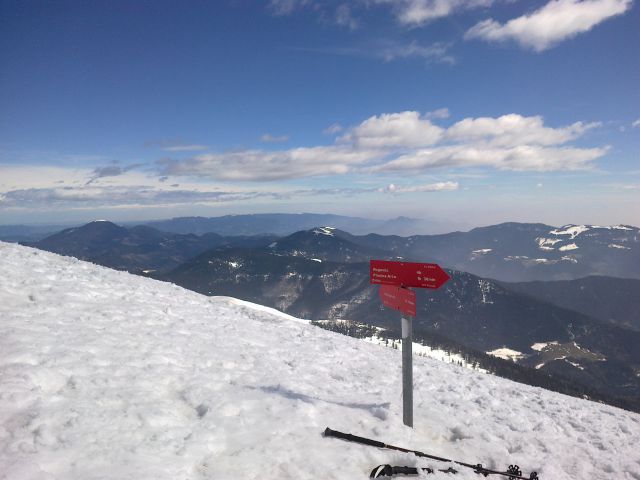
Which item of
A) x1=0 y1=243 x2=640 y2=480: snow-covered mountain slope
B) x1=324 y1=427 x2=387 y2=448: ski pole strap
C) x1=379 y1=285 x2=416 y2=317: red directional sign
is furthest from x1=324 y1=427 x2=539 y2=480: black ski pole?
x1=379 y1=285 x2=416 y2=317: red directional sign

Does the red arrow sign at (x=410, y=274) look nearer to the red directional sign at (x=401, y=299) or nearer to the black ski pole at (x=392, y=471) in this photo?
the red directional sign at (x=401, y=299)

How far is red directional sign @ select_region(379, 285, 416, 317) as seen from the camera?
30.7ft

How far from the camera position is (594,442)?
11922 millimetres

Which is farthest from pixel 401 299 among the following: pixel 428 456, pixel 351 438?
pixel 428 456


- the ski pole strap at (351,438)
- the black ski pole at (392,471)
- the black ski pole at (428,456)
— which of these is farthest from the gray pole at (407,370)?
the black ski pole at (392,471)

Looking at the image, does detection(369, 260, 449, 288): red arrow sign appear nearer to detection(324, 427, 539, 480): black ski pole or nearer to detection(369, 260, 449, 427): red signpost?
detection(369, 260, 449, 427): red signpost

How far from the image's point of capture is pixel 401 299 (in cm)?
966

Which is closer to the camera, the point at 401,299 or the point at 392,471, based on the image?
the point at 392,471

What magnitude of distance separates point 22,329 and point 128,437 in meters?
6.74

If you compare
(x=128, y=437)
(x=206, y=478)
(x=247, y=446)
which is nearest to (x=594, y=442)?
(x=247, y=446)

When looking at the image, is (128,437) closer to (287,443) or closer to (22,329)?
(287,443)

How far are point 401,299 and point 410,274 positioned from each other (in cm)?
69

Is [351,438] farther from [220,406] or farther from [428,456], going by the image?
[220,406]

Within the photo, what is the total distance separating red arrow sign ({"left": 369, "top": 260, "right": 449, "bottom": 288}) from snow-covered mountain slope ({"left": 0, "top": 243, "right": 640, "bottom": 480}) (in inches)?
144
